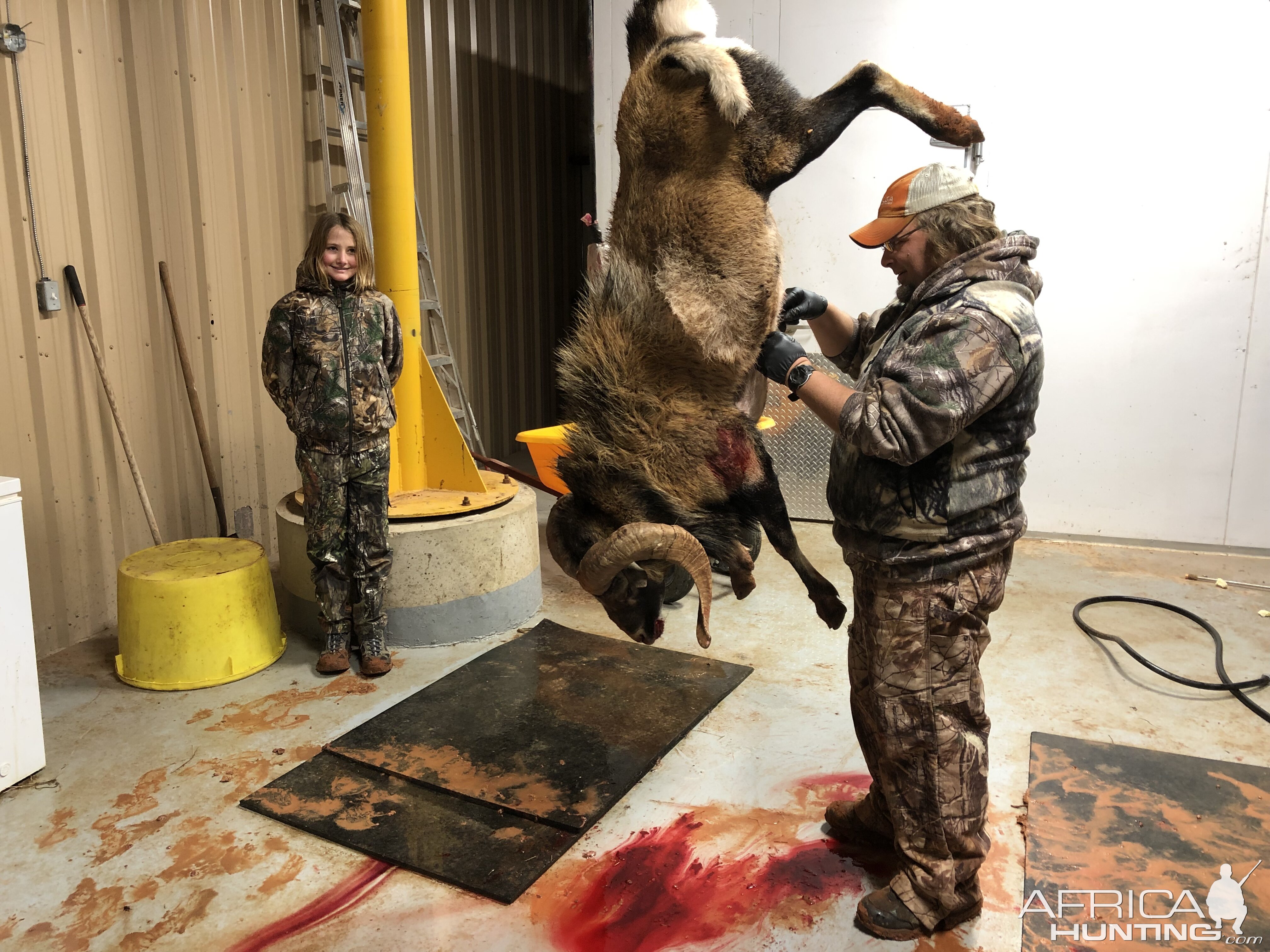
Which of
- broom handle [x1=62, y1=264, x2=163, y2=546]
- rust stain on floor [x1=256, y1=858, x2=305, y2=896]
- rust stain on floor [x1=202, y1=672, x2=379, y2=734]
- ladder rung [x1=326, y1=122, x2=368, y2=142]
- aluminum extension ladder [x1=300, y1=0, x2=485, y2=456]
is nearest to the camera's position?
rust stain on floor [x1=256, y1=858, x2=305, y2=896]

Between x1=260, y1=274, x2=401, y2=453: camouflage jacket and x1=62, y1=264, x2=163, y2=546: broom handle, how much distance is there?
3.37ft

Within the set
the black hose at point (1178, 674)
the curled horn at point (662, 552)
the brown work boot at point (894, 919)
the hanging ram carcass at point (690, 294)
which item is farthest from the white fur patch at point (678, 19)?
the black hose at point (1178, 674)

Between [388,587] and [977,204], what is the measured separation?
337 centimetres

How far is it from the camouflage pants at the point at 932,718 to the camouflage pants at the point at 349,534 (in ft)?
8.30

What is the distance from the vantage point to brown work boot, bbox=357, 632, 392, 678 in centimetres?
424

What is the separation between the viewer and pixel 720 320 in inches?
80.6

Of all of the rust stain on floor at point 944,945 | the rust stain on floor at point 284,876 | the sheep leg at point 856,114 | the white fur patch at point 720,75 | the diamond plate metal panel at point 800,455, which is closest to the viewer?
the white fur patch at point 720,75

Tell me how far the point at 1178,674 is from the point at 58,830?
490 centimetres

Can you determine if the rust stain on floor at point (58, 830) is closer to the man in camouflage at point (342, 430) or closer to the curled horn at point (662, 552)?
the man in camouflage at point (342, 430)

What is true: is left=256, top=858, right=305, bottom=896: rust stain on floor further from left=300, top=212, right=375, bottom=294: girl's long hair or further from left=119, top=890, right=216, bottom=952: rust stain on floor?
left=300, top=212, right=375, bottom=294: girl's long hair

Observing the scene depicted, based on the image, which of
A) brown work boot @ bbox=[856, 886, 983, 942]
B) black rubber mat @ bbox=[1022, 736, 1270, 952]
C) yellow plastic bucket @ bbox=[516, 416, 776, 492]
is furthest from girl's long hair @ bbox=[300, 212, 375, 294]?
black rubber mat @ bbox=[1022, 736, 1270, 952]

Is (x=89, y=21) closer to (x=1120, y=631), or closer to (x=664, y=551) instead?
(x=664, y=551)

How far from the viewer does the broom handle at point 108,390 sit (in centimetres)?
441

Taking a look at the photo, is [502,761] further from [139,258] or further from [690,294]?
[139,258]
